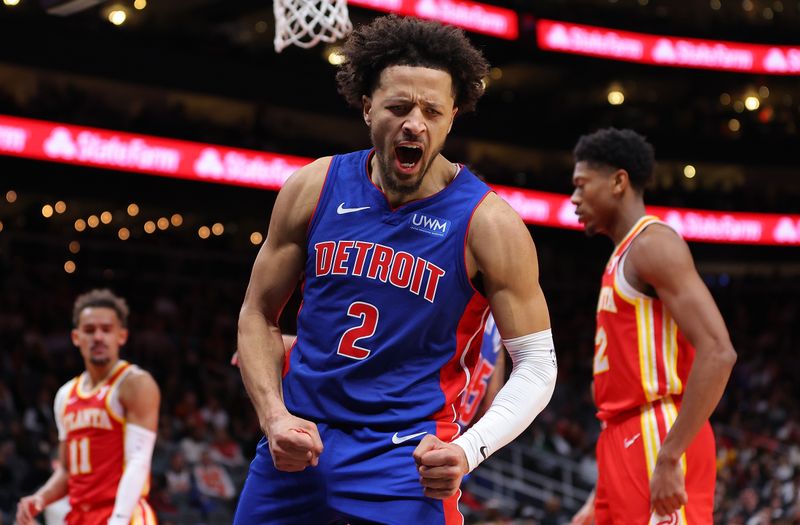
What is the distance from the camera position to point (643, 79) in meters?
30.3

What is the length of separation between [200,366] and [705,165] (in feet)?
56.4

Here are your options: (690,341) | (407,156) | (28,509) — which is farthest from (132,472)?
(407,156)

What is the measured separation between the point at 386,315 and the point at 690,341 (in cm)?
157

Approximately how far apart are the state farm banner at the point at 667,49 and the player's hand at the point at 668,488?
18.8m

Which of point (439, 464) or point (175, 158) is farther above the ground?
point (175, 158)

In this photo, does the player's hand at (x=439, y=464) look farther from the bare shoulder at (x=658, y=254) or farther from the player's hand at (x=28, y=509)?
the player's hand at (x=28, y=509)

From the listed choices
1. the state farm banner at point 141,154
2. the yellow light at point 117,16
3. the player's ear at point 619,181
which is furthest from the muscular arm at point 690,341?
the yellow light at point 117,16

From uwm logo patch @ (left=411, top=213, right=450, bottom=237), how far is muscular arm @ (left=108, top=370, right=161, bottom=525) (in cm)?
313

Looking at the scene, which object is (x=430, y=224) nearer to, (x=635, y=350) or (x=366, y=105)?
(x=366, y=105)

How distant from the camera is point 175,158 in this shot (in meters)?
16.2

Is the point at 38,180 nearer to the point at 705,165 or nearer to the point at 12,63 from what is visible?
the point at 12,63

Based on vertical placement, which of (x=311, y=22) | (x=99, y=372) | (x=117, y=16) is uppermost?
(x=117, y=16)

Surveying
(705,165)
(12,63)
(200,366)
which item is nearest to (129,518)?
(200,366)

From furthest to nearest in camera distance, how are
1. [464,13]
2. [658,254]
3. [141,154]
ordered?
[464,13], [141,154], [658,254]
